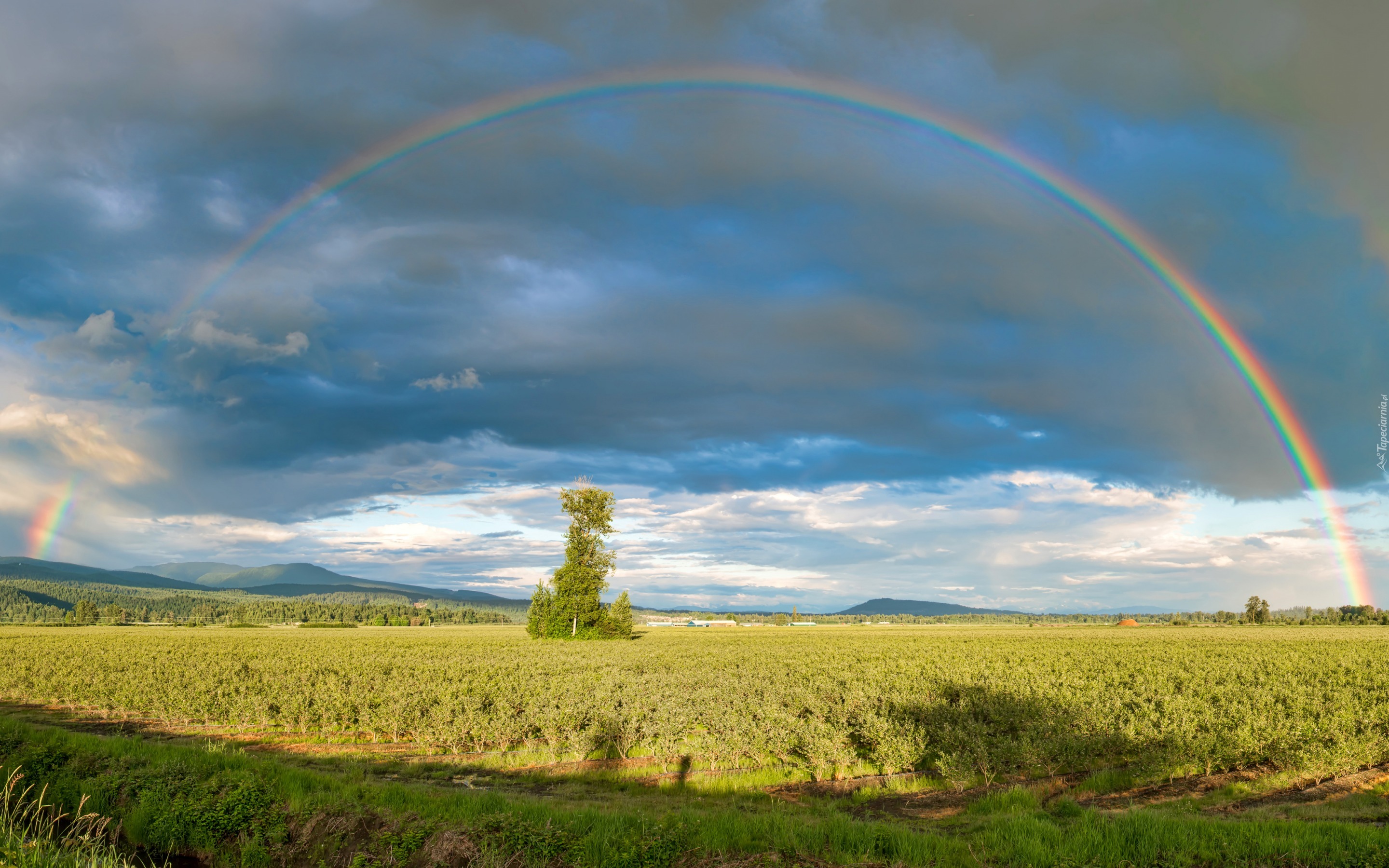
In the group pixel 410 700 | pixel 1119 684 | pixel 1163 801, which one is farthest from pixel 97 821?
pixel 1119 684

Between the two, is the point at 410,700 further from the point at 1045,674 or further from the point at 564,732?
the point at 1045,674

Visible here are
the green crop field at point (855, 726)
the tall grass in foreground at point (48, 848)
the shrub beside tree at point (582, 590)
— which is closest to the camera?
the tall grass in foreground at point (48, 848)

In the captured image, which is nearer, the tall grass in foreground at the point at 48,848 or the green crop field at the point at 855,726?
the tall grass in foreground at the point at 48,848

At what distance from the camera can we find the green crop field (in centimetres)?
1745

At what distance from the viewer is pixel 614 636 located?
97.4 metres

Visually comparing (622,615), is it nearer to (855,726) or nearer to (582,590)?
(582,590)

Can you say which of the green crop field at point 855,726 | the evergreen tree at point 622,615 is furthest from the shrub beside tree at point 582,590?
the green crop field at point 855,726

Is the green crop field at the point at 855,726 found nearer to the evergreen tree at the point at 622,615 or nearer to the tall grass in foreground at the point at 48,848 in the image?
the tall grass in foreground at the point at 48,848

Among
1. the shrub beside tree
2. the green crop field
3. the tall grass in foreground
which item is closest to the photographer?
the tall grass in foreground

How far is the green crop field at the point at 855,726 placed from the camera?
17.5 meters

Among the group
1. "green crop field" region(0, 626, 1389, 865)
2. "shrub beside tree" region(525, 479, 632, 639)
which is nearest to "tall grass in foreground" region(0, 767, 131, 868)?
"green crop field" region(0, 626, 1389, 865)

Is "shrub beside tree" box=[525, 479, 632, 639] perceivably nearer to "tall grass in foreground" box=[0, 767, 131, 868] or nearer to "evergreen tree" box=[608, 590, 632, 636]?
"evergreen tree" box=[608, 590, 632, 636]

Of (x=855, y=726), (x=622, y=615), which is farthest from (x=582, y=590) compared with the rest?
Result: (x=855, y=726)

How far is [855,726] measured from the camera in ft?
79.4
